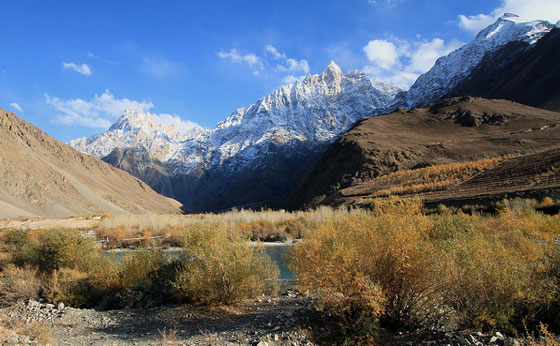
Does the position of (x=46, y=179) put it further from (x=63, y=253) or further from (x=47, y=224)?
(x=63, y=253)

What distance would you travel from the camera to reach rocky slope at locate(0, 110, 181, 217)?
64188mm

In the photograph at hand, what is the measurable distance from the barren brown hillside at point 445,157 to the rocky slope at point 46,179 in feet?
171

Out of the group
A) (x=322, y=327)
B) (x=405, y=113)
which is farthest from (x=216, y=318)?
(x=405, y=113)

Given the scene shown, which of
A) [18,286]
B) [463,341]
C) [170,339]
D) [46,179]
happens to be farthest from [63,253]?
[46,179]

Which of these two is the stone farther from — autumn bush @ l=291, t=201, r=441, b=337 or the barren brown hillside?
the barren brown hillside

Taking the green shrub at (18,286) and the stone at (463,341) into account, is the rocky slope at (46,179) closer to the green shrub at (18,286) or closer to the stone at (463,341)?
the green shrub at (18,286)

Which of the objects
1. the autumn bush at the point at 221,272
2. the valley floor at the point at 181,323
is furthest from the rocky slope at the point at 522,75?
the valley floor at the point at 181,323

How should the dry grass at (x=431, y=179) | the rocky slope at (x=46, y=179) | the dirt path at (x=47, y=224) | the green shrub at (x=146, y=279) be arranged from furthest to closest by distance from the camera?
the rocky slope at (x=46, y=179)
the dry grass at (x=431, y=179)
the dirt path at (x=47, y=224)
the green shrub at (x=146, y=279)

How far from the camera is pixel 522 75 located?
11656 cm

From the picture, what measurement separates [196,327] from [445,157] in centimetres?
6990

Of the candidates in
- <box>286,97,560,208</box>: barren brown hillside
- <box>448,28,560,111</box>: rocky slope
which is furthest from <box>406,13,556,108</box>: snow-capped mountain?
<box>286,97,560,208</box>: barren brown hillside

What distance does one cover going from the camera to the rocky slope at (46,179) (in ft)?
211

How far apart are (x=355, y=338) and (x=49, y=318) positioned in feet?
30.2

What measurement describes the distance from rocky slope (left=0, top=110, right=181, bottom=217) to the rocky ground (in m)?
55.4
